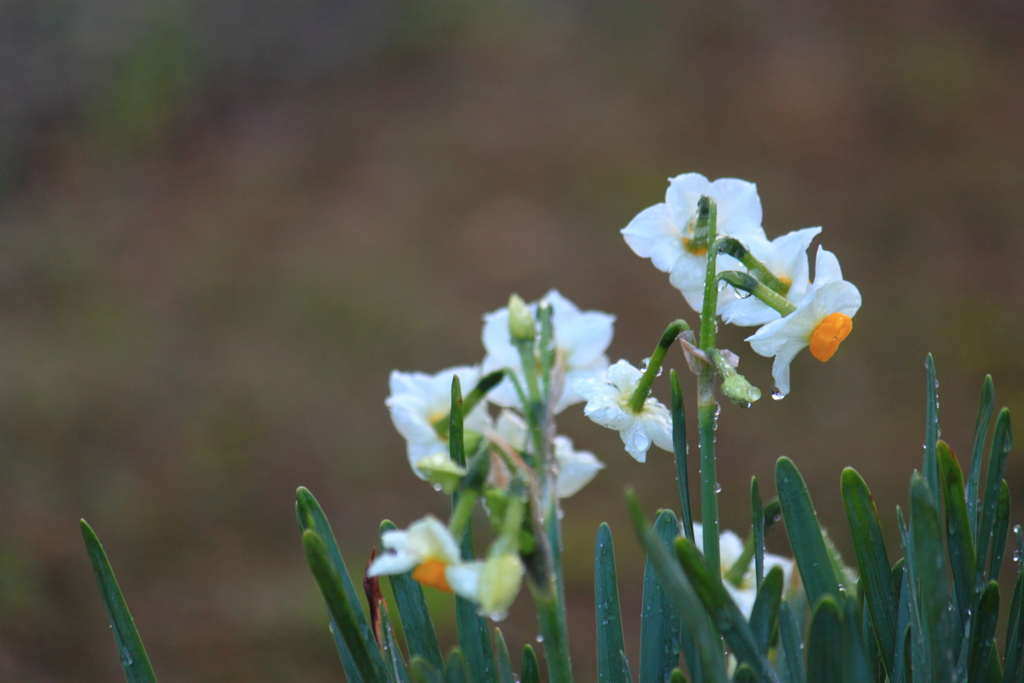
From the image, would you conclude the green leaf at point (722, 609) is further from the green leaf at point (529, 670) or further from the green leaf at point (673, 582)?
the green leaf at point (529, 670)

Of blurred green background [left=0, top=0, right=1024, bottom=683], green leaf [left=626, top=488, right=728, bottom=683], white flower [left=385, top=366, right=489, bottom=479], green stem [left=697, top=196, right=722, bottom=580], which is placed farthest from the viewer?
blurred green background [left=0, top=0, right=1024, bottom=683]

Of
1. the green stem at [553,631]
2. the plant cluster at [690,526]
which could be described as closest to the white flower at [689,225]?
the plant cluster at [690,526]

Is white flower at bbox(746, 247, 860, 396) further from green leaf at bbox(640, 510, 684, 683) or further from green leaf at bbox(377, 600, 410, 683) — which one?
green leaf at bbox(377, 600, 410, 683)

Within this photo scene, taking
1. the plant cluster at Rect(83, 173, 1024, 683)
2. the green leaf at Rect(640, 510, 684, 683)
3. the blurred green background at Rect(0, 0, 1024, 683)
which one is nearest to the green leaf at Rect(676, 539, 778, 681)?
the plant cluster at Rect(83, 173, 1024, 683)

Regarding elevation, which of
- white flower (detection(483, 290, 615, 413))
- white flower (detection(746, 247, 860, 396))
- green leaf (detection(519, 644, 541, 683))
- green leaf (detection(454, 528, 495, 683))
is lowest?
green leaf (detection(519, 644, 541, 683))

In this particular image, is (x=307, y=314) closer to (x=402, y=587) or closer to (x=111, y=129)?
(x=111, y=129)

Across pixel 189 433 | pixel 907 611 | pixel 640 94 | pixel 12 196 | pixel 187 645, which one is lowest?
pixel 907 611

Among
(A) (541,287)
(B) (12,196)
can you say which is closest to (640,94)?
(A) (541,287)
